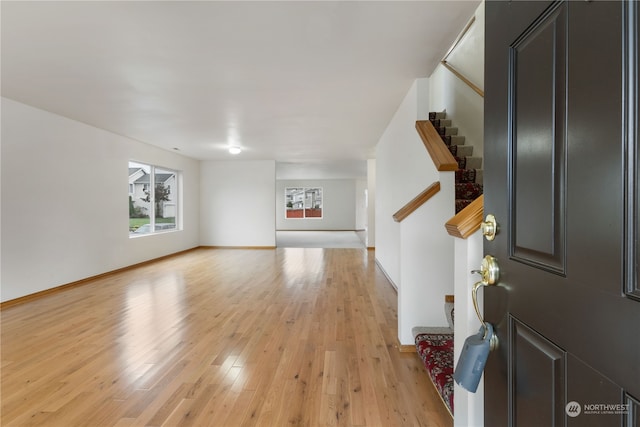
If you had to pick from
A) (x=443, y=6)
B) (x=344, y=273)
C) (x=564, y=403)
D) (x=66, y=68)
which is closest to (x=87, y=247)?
(x=66, y=68)

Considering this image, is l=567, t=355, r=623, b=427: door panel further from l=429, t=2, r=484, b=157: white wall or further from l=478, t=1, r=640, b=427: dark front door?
l=429, t=2, r=484, b=157: white wall

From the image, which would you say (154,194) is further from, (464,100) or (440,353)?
(440,353)

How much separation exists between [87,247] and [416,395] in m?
5.11

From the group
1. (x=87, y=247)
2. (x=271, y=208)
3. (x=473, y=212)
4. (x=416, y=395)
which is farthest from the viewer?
(x=271, y=208)

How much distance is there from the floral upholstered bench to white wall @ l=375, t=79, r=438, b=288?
44cm

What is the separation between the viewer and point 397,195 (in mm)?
4074

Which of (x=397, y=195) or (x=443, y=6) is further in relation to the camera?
(x=397, y=195)

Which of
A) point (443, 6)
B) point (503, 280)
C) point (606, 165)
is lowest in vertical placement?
point (503, 280)

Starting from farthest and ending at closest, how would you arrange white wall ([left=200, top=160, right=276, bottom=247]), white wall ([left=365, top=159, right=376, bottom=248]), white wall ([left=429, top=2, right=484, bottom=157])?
white wall ([left=200, top=160, right=276, bottom=247])
white wall ([left=365, top=159, right=376, bottom=248])
white wall ([left=429, top=2, right=484, bottom=157])

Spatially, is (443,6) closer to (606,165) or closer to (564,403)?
(606,165)

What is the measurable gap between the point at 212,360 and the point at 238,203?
651 centimetres

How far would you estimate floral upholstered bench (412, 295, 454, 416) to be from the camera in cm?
170

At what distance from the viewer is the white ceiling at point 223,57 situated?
1981 mm

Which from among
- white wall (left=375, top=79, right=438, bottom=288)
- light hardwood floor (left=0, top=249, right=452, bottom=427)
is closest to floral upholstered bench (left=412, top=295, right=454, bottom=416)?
light hardwood floor (left=0, top=249, right=452, bottom=427)
